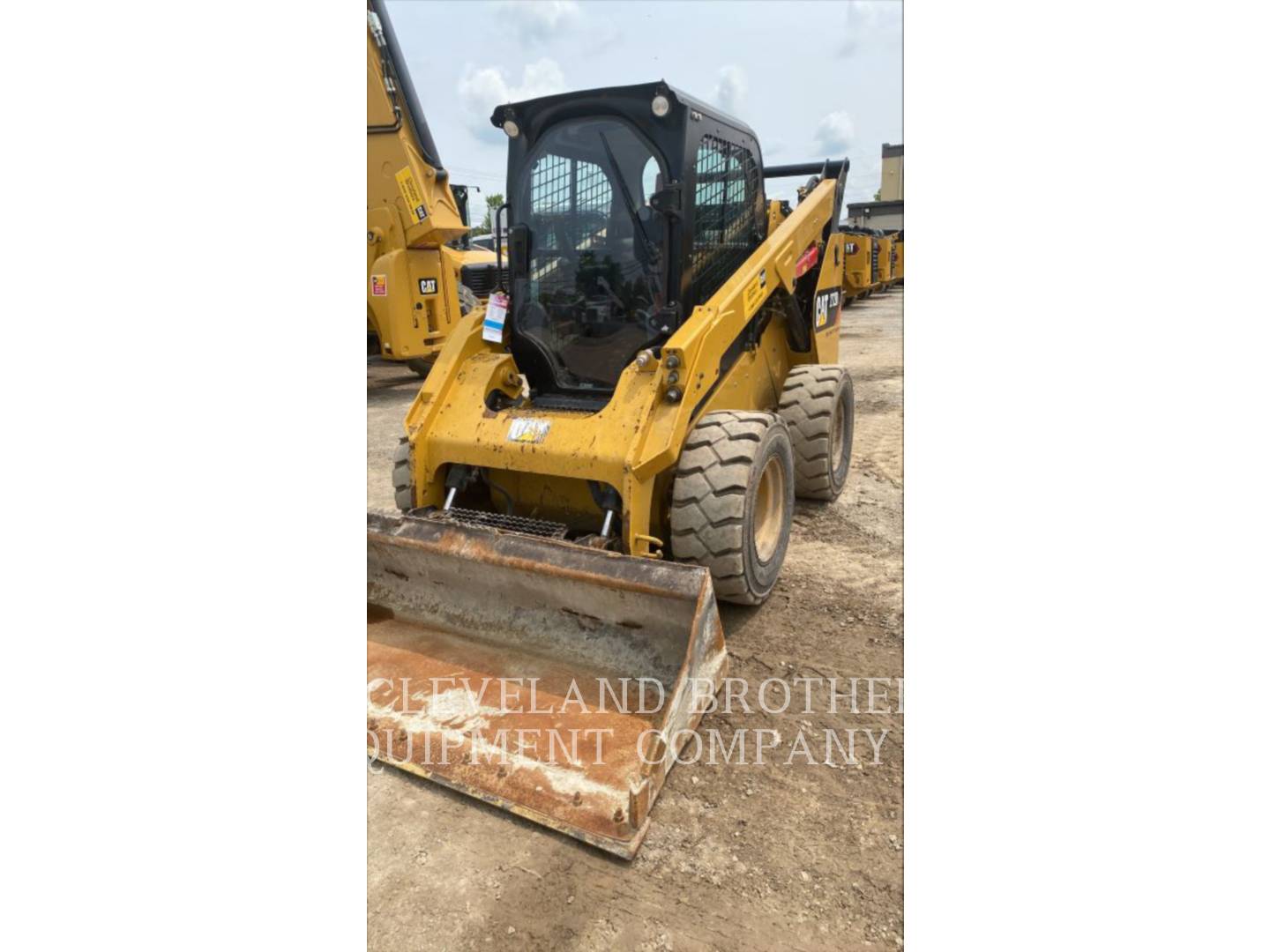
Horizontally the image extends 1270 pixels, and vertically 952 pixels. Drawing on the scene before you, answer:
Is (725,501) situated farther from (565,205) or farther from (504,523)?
(565,205)

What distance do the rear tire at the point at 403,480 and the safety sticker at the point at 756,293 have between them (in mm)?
1908

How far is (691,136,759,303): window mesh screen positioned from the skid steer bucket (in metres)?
1.76

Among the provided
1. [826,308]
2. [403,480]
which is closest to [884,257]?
[826,308]

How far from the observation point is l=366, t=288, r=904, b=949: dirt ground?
2.13 m

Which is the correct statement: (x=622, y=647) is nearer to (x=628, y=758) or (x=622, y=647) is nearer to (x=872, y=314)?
(x=628, y=758)

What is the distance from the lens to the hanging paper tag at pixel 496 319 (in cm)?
419

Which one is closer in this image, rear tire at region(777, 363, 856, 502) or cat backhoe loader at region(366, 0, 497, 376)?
rear tire at region(777, 363, 856, 502)

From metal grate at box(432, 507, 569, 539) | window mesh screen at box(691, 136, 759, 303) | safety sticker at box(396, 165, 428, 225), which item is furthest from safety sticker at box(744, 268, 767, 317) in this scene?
safety sticker at box(396, 165, 428, 225)

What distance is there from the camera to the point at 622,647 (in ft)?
10.1

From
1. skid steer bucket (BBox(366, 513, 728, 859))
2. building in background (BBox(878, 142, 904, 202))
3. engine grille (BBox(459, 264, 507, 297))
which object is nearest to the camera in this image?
skid steer bucket (BBox(366, 513, 728, 859))

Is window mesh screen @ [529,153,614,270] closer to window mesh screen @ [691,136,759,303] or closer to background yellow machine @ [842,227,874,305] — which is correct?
window mesh screen @ [691,136,759,303]

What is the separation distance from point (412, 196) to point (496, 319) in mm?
5443

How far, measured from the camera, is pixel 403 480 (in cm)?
406

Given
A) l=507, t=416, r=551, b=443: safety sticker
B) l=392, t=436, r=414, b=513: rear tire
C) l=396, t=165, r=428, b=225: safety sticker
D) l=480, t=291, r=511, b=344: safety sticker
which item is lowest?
l=392, t=436, r=414, b=513: rear tire
